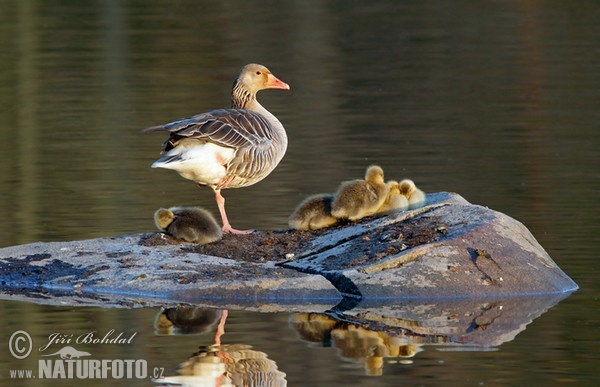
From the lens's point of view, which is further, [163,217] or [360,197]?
[360,197]

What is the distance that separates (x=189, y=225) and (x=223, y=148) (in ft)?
2.82

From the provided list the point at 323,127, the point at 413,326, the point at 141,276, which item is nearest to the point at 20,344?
the point at 141,276

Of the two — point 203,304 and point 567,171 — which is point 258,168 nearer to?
point 203,304

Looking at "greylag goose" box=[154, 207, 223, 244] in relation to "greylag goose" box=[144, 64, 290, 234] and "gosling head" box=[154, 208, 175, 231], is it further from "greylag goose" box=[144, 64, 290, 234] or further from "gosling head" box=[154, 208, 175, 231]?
"greylag goose" box=[144, 64, 290, 234]

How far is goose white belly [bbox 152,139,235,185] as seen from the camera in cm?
1055

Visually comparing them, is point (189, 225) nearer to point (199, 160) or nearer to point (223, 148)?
point (199, 160)

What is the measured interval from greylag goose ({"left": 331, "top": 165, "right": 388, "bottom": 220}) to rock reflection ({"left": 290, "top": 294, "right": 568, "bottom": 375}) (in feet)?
5.21

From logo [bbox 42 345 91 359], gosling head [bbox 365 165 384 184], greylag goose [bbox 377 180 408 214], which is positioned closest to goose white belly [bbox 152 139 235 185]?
gosling head [bbox 365 165 384 184]

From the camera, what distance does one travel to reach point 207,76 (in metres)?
26.7

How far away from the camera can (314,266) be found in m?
9.84

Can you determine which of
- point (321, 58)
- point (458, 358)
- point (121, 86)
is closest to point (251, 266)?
point (458, 358)

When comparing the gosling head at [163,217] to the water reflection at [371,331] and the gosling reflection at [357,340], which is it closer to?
the water reflection at [371,331]

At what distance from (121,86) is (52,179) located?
10003mm

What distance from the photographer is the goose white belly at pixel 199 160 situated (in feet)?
34.6
